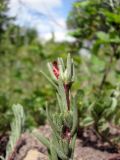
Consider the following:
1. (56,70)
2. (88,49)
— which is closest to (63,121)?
(56,70)

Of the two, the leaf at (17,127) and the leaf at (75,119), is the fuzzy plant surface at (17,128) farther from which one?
the leaf at (75,119)

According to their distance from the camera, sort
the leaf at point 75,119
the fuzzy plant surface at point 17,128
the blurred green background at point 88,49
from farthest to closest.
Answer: the blurred green background at point 88,49, the fuzzy plant surface at point 17,128, the leaf at point 75,119

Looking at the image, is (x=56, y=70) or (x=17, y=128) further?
(x=17, y=128)

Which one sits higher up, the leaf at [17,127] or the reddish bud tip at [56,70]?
the reddish bud tip at [56,70]

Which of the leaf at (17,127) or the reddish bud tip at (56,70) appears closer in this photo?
the reddish bud tip at (56,70)

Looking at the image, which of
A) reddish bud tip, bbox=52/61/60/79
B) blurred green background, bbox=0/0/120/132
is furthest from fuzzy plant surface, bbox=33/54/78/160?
blurred green background, bbox=0/0/120/132

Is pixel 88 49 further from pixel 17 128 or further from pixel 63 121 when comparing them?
pixel 63 121

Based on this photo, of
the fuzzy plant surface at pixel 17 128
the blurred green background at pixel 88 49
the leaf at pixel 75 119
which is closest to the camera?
the leaf at pixel 75 119

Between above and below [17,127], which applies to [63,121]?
above

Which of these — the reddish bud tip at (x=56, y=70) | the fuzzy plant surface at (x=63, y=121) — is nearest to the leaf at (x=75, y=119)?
the fuzzy plant surface at (x=63, y=121)

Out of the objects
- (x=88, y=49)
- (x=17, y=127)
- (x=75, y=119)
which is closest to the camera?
(x=75, y=119)
